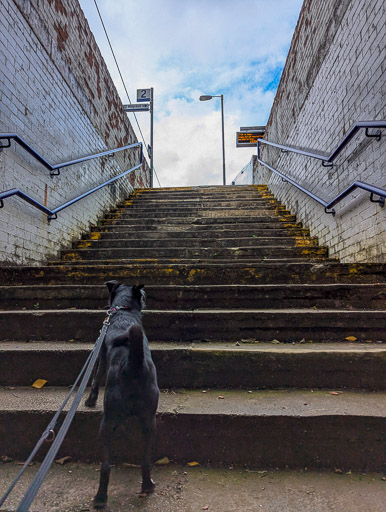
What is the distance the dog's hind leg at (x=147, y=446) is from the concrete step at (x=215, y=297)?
57.6 inches

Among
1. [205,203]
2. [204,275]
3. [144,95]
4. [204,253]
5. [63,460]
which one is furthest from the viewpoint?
[144,95]

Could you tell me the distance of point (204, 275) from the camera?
11.4ft

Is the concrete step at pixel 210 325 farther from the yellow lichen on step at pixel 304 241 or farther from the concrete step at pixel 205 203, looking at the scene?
the concrete step at pixel 205 203

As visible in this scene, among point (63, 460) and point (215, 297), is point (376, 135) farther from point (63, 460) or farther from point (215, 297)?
point (63, 460)

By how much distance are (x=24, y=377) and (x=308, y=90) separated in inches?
232

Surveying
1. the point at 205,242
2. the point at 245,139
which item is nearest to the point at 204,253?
the point at 205,242

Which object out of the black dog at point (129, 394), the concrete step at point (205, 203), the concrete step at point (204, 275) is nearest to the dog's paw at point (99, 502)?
the black dog at point (129, 394)

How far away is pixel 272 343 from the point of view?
99.3 inches

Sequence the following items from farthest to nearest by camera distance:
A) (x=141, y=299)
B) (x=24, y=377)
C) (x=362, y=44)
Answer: (x=362, y=44) < (x=24, y=377) < (x=141, y=299)

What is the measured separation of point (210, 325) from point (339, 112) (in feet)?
11.2

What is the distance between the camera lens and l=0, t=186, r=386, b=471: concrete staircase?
5.77 feet

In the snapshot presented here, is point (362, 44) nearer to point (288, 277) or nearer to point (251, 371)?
point (288, 277)

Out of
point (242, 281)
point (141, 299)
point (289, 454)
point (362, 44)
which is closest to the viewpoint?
point (289, 454)

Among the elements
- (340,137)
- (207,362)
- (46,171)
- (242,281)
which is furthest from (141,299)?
(340,137)
